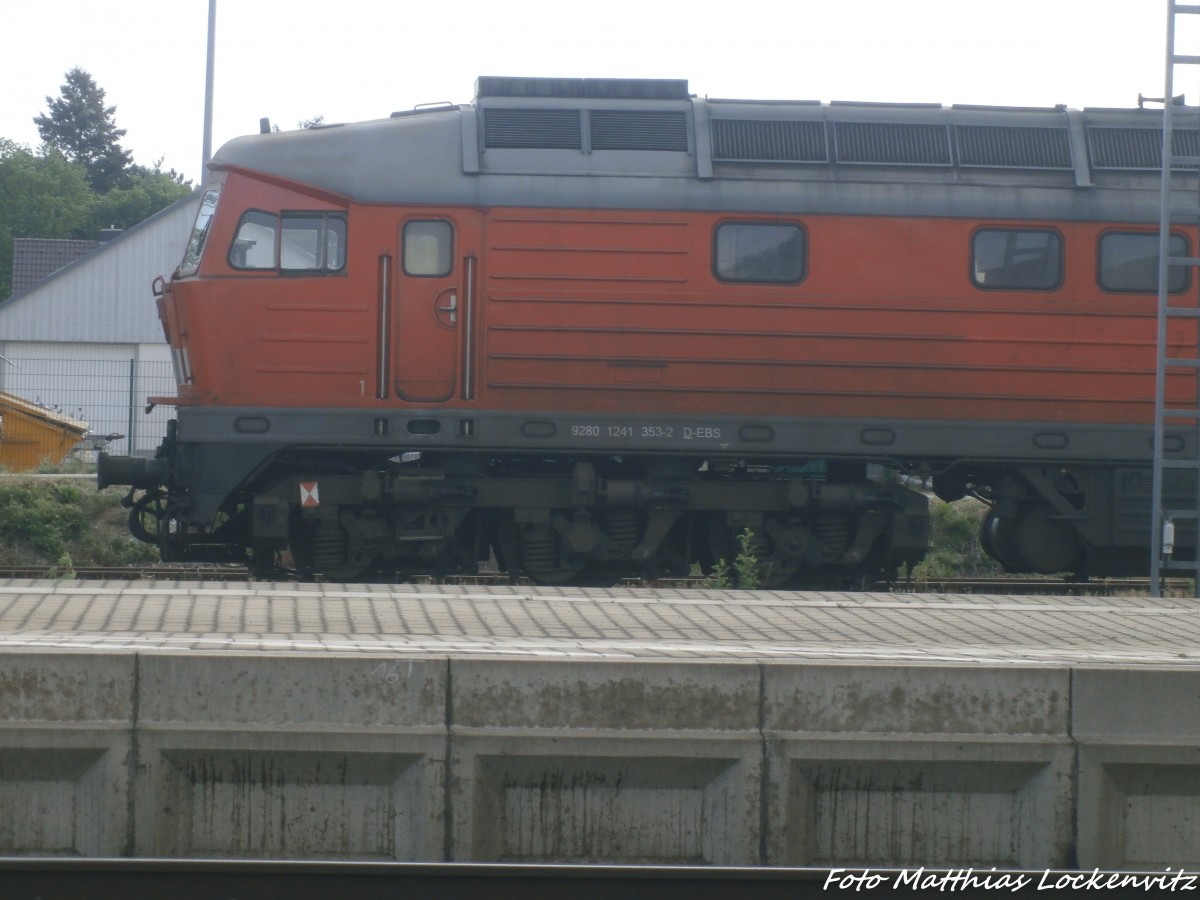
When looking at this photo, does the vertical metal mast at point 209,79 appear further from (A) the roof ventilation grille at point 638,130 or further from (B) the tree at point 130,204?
(B) the tree at point 130,204

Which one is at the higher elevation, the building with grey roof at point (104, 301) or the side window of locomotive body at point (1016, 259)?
the building with grey roof at point (104, 301)

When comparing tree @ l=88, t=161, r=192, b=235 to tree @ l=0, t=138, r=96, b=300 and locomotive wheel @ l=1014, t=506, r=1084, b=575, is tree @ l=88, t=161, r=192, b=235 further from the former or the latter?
locomotive wheel @ l=1014, t=506, r=1084, b=575

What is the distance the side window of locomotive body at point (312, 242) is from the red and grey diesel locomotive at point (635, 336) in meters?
0.03

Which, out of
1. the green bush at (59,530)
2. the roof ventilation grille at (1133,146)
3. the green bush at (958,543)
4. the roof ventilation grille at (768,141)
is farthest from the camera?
the green bush at (958,543)

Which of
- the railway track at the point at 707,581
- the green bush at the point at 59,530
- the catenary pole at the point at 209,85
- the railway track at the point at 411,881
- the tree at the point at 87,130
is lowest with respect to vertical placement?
the railway track at the point at 411,881

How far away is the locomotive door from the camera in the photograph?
11023 mm

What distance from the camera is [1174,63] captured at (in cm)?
1100

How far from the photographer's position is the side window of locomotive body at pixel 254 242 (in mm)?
11078

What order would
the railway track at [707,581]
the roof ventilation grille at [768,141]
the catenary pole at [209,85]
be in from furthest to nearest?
the catenary pole at [209,85] < the railway track at [707,581] < the roof ventilation grille at [768,141]

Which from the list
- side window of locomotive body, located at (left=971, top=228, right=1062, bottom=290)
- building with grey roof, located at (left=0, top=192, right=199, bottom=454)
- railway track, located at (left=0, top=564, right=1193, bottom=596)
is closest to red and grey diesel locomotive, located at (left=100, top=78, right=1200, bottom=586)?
side window of locomotive body, located at (left=971, top=228, right=1062, bottom=290)

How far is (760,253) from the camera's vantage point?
11.2m

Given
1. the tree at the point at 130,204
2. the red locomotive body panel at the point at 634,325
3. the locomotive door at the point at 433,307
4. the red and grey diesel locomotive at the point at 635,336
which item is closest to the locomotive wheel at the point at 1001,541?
the red and grey diesel locomotive at the point at 635,336

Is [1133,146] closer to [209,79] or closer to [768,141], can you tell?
[768,141]

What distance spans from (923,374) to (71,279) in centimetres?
3502
